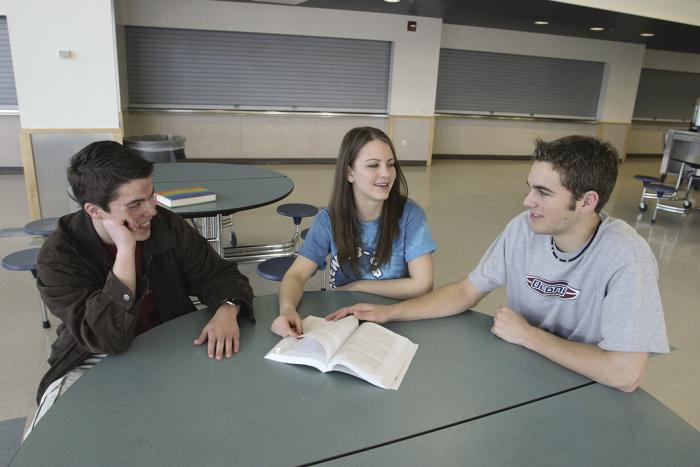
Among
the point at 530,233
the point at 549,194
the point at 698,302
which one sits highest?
the point at 549,194

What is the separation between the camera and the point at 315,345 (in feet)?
4.44

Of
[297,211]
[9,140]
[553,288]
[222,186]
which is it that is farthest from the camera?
[9,140]

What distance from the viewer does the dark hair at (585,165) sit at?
55.2 inches

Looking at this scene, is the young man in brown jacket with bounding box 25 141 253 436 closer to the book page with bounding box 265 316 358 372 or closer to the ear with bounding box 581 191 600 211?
the book page with bounding box 265 316 358 372

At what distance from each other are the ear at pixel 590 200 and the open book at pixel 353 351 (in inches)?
25.8

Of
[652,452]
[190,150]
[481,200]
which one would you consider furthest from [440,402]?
[190,150]

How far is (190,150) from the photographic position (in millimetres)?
8633

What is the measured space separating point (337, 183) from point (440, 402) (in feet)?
3.54

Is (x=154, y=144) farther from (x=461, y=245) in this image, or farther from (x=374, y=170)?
(x=374, y=170)

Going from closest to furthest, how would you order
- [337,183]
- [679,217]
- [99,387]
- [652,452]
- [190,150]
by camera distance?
[652,452], [99,387], [337,183], [679,217], [190,150]

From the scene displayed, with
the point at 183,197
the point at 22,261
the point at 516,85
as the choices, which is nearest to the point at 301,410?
the point at 183,197

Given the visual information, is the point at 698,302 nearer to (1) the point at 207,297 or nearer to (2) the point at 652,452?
(2) the point at 652,452

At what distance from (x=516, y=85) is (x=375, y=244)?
10.0 metres

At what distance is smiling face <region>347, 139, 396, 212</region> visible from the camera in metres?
1.94
